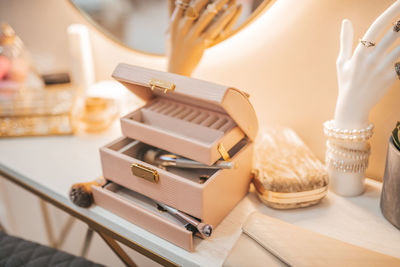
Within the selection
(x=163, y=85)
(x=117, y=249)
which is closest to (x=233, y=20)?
(x=163, y=85)

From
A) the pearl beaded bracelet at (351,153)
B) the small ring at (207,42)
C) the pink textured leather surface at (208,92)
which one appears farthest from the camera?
the small ring at (207,42)

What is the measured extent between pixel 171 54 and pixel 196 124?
0.21m

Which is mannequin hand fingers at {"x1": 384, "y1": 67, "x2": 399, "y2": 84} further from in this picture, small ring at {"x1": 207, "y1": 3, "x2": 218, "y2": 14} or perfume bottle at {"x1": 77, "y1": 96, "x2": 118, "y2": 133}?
perfume bottle at {"x1": 77, "y1": 96, "x2": 118, "y2": 133}

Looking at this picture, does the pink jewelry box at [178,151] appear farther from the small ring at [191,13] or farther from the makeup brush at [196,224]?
the small ring at [191,13]

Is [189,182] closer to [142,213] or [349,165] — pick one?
[142,213]

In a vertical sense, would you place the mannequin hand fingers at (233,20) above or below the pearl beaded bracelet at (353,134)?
above

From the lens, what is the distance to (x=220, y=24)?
0.67 m

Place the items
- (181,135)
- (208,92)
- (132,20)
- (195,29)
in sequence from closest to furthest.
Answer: (208,92)
(181,135)
(195,29)
(132,20)


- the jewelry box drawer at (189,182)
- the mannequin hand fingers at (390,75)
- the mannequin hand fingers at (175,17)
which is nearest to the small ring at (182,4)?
the mannequin hand fingers at (175,17)

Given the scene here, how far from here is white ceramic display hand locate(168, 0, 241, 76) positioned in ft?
2.15

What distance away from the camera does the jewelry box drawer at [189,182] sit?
504 millimetres

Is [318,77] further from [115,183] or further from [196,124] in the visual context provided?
[115,183]

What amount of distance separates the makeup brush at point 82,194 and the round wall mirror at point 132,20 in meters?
0.37

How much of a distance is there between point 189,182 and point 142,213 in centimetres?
10
